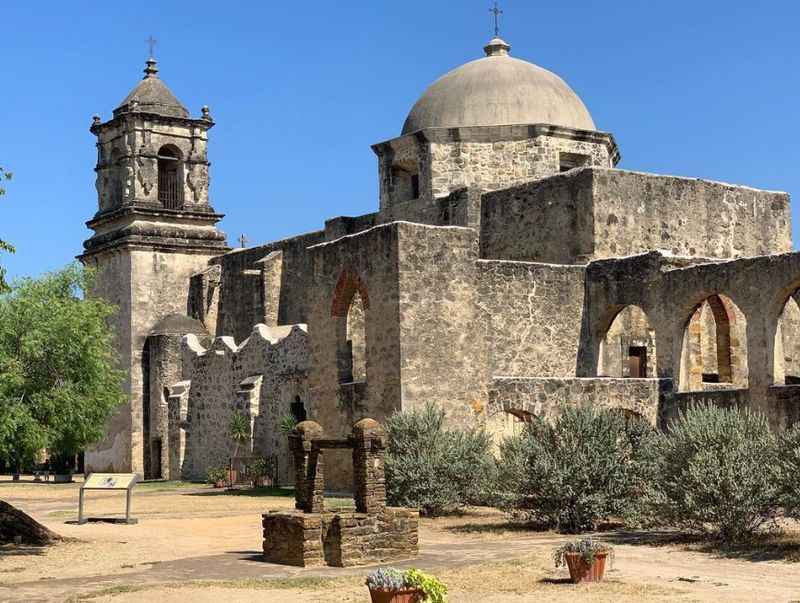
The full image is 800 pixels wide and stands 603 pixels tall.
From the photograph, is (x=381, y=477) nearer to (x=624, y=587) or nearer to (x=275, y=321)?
(x=624, y=587)

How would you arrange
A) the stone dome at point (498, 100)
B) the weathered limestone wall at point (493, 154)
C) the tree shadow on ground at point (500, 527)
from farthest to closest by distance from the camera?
the stone dome at point (498, 100) → the weathered limestone wall at point (493, 154) → the tree shadow on ground at point (500, 527)

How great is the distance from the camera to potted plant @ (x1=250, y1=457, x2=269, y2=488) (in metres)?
27.7

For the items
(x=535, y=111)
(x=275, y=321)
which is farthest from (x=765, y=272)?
(x=275, y=321)

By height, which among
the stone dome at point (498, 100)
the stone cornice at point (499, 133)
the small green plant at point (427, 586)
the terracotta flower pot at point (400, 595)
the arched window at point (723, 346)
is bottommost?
the terracotta flower pot at point (400, 595)

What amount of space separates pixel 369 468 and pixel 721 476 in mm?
4025

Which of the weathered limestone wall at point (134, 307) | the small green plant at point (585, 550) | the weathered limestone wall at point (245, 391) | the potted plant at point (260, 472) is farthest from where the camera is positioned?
the weathered limestone wall at point (134, 307)

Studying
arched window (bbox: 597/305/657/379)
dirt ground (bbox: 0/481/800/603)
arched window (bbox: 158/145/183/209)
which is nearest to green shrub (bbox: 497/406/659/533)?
dirt ground (bbox: 0/481/800/603)

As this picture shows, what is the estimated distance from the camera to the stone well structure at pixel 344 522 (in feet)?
45.3

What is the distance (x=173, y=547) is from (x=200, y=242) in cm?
2256

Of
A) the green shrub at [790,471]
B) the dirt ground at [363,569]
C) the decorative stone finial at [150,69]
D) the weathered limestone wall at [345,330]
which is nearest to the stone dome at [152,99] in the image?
the decorative stone finial at [150,69]

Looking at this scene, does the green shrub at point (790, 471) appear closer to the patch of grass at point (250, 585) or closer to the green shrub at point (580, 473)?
the green shrub at point (580, 473)

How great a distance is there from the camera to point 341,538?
13.7 meters

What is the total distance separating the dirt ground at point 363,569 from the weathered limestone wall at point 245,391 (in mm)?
8705

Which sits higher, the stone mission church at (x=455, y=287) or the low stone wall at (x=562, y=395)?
the stone mission church at (x=455, y=287)
